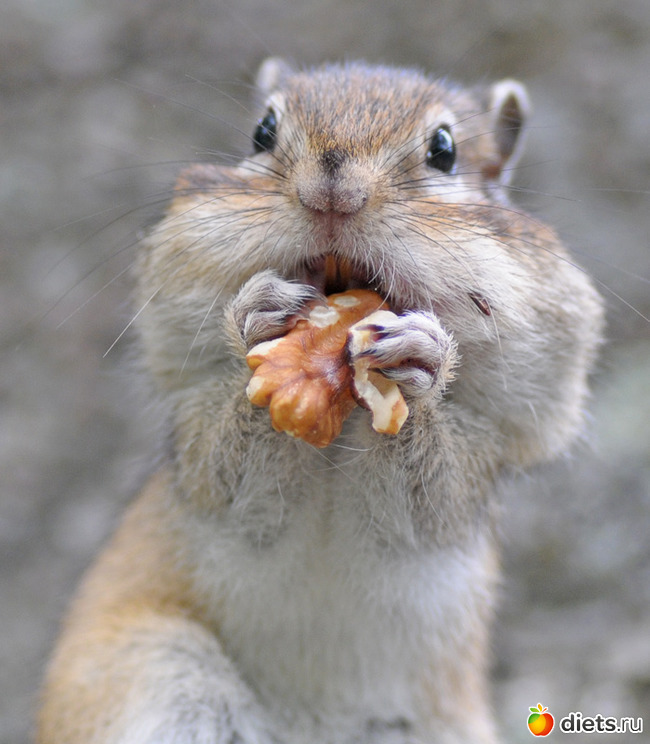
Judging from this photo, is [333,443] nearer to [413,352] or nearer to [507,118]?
[413,352]

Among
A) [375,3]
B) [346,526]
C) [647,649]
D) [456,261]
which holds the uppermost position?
[375,3]

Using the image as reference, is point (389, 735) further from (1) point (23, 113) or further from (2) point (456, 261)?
(1) point (23, 113)

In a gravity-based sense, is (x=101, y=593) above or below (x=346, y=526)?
below

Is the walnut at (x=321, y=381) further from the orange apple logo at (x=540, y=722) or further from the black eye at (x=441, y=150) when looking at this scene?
the orange apple logo at (x=540, y=722)

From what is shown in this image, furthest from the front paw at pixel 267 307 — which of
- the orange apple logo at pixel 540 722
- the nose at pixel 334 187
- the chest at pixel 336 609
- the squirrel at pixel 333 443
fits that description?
the orange apple logo at pixel 540 722

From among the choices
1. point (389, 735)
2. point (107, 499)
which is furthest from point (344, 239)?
point (107, 499)

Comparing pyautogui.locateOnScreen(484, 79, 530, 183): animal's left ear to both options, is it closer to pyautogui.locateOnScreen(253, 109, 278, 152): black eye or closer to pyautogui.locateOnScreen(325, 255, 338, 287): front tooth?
pyautogui.locateOnScreen(253, 109, 278, 152): black eye
